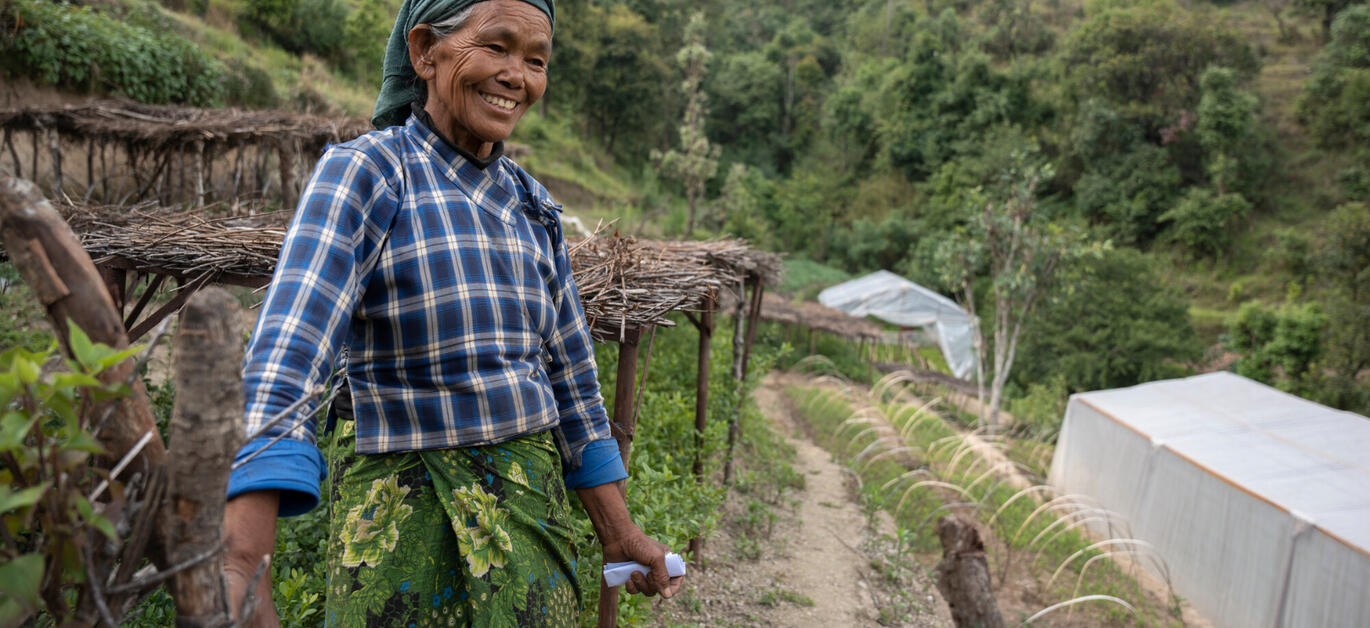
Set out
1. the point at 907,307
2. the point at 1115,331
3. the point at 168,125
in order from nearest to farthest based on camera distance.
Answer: the point at 168,125 < the point at 1115,331 < the point at 907,307

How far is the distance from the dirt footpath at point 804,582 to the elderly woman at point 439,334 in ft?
9.77

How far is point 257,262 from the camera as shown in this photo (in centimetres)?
323

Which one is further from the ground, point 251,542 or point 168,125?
point 168,125

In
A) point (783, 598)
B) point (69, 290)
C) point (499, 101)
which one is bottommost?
point (783, 598)

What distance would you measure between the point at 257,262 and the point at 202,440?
2921 mm

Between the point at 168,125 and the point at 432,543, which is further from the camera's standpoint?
the point at 168,125

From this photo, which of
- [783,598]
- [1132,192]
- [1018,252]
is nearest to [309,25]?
[1018,252]

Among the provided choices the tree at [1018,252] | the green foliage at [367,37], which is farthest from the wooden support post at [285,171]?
the green foliage at [367,37]

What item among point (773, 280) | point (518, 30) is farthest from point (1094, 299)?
point (518, 30)

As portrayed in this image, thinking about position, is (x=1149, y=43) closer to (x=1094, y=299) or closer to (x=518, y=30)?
(x=1094, y=299)

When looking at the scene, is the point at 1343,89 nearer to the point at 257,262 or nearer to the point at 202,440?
the point at 257,262

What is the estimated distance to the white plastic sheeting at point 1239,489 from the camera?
565 cm

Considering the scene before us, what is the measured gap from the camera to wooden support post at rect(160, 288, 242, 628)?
0.67m

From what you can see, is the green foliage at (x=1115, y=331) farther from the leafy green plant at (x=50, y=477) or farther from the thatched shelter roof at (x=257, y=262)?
the leafy green plant at (x=50, y=477)
